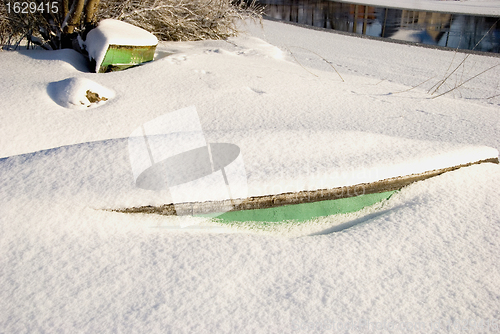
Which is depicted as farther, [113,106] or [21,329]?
[113,106]

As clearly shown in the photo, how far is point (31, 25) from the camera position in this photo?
2.99 metres

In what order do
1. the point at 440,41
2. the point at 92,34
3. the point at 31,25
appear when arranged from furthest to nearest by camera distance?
1. the point at 440,41
2. the point at 31,25
3. the point at 92,34

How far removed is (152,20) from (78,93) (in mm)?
1787

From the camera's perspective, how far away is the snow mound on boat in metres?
2.15

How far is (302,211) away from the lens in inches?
54.7

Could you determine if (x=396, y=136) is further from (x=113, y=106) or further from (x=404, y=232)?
(x=113, y=106)

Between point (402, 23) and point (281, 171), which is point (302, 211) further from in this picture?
point (402, 23)

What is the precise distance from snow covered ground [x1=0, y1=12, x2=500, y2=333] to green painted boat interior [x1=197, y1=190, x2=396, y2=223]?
5cm

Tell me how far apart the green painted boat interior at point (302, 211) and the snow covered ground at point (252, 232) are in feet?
0.15

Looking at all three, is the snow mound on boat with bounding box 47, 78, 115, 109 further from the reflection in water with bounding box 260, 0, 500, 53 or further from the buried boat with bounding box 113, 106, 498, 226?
the reflection in water with bounding box 260, 0, 500, 53

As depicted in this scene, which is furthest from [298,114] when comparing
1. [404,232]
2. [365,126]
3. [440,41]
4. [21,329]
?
[440,41]

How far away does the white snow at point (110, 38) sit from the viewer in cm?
254

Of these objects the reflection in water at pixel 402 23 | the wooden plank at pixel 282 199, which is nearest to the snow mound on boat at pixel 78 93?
the wooden plank at pixel 282 199

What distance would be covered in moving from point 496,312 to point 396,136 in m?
1.06
